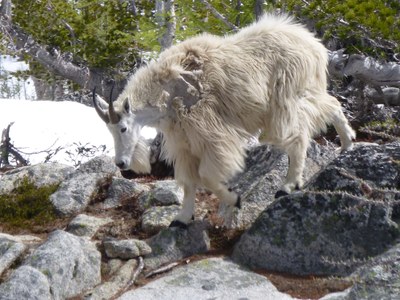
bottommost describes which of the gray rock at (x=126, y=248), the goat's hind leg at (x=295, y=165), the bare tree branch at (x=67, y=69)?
the bare tree branch at (x=67, y=69)

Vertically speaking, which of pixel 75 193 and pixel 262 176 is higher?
pixel 262 176

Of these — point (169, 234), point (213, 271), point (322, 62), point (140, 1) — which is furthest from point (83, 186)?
point (140, 1)

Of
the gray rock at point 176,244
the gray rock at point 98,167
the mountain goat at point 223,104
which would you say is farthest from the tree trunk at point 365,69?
the gray rock at point 176,244

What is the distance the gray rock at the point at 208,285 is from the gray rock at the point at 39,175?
2.49m

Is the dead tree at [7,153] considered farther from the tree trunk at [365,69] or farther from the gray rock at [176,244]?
the tree trunk at [365,69]

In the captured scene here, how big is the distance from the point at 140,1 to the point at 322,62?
12.9 m

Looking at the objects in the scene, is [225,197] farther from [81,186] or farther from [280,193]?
[81,186]

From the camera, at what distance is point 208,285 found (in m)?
5.38

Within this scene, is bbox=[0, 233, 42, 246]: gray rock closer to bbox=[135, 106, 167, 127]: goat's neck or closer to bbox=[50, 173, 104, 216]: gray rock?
bbox=[50, 173, 104, 216]: gray rock

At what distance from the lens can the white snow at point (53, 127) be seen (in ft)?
37.5

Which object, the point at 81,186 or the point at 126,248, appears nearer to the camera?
the point at 126,248

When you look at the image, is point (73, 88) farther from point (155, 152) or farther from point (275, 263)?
point (275, 263)

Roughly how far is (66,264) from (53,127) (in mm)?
7537

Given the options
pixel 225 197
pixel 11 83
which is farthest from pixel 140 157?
pixel 11 83
